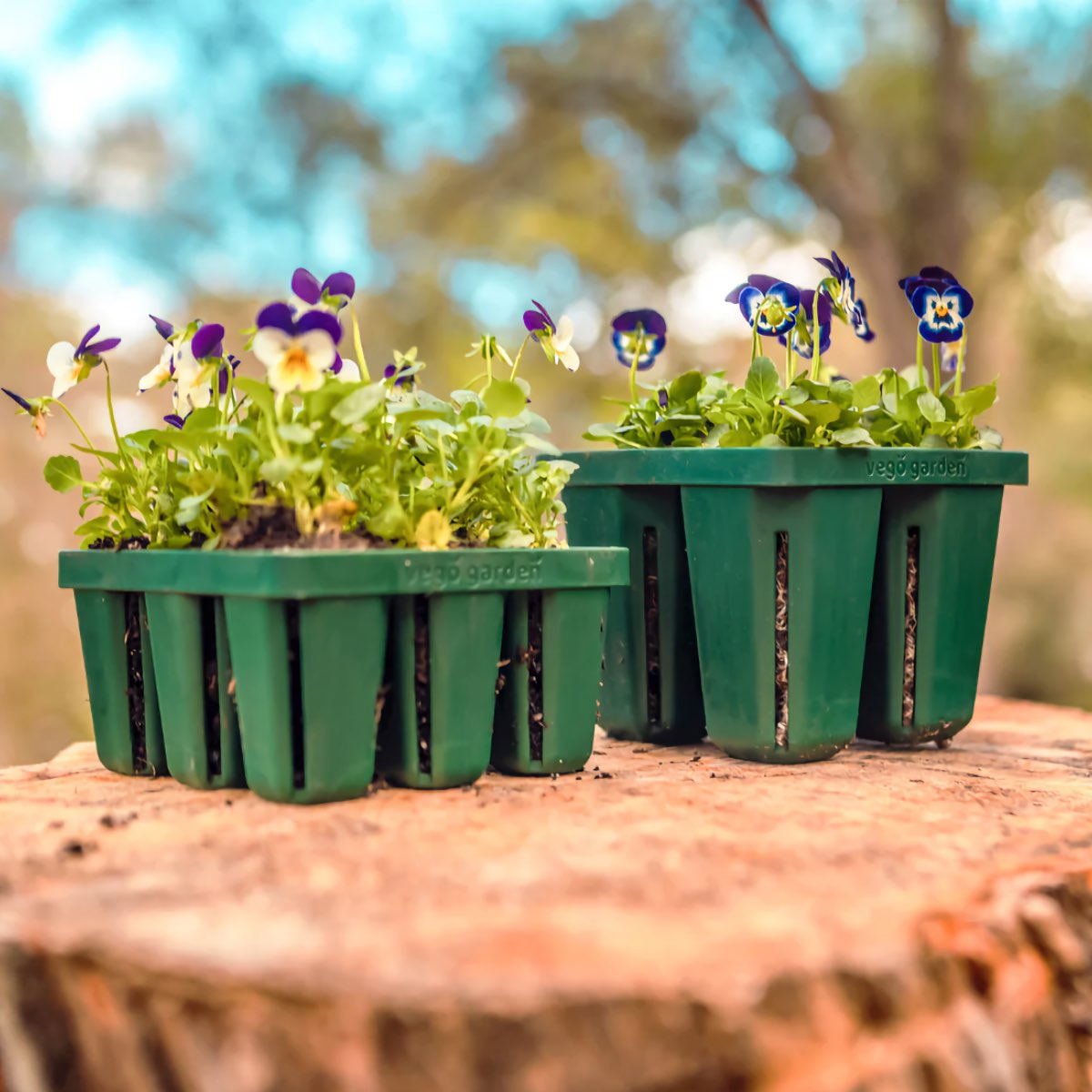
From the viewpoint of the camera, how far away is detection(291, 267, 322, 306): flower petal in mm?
1209

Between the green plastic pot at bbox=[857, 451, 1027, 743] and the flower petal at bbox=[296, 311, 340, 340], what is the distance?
69 cm

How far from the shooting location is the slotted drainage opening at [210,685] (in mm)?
1226

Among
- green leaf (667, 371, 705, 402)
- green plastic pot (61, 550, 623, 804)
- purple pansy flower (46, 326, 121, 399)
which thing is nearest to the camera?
green plastic pot (61, 550, 623, 804)

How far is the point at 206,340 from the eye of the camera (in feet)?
4.16

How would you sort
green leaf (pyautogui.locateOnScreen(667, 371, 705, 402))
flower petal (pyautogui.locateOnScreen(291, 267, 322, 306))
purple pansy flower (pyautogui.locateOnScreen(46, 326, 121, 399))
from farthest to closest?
1. green leaf (pyautogui.locateOnScreen(667, 371, 705, 402))
2. purple pansy flower (pyautogui.locateOnScreen(46, 326, 121, 399))
3. flower petal (pyautogui.locateOnScreen(291, 267, 322, 306))

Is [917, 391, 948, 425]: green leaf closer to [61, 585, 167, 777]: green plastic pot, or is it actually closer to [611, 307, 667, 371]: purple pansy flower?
[611, 307, 667, 371]: purple pansy flower

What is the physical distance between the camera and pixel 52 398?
1345 mm

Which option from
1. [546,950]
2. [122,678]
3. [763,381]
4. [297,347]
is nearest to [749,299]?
[763,381]

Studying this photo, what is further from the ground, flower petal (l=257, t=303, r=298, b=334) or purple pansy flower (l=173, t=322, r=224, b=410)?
flower petal (l=257, t=303, r=298, b=334)

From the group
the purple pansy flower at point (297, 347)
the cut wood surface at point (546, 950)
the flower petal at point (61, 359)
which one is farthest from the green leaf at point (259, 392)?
the cut wood surface at point (546, 950)

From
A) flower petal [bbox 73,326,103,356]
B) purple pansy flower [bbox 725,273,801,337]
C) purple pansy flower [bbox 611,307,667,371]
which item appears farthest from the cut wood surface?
purple pansy flower [bbox 611,307,667,371]

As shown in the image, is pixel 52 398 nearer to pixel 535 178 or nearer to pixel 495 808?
pixel 495 808

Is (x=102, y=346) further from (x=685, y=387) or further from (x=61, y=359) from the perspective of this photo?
(x=685, y=387)

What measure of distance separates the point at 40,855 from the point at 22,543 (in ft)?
16.4
